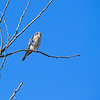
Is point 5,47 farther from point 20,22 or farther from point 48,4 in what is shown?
point 48,4

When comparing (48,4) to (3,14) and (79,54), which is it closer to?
(3,14)

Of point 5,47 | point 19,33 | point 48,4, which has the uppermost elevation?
point 48,4

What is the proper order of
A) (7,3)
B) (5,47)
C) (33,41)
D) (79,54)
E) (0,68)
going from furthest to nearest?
(33,41), (79,54), (7,3), (5,47), (0,68)

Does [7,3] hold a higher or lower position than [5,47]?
higher

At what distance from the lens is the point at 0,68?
2111 mm

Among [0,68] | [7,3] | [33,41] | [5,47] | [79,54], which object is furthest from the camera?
[33,41]

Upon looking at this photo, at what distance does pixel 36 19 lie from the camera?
2.45 m

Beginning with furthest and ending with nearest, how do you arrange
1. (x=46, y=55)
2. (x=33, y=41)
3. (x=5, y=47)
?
1. (x=33, y=41)
2. (x=46, y=55)
3. (x=5, y=47)

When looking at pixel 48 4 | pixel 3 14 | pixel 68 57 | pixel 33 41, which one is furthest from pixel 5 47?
pixel 33 41

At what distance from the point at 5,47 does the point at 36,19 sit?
1.39 ft

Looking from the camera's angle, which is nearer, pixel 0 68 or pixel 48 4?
pixel 0 68

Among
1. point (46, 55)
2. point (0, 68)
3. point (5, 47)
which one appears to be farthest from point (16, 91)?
point (46, 55)

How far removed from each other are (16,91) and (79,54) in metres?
1.16

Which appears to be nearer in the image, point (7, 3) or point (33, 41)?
point (7, 3)
